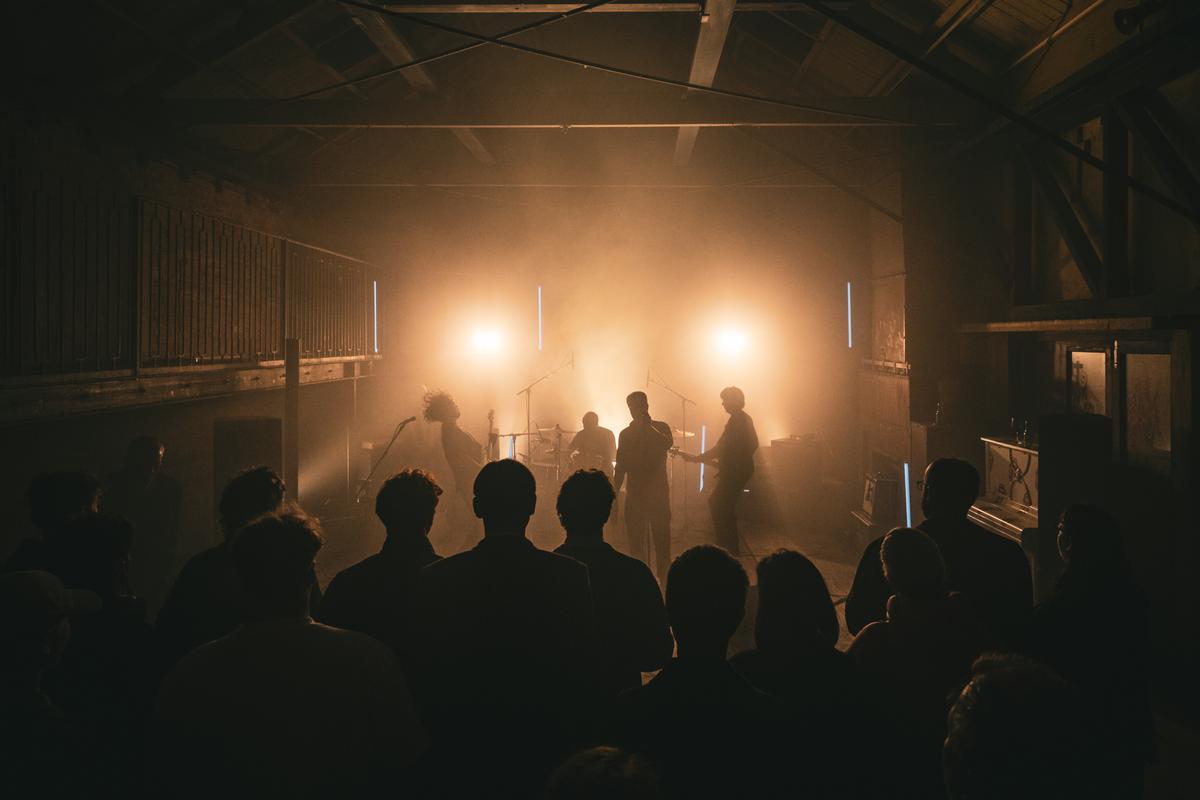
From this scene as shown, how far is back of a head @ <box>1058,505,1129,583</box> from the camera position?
3012 mm

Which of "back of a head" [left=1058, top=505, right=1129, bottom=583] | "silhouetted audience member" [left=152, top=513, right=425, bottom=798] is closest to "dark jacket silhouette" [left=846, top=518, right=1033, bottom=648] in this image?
"back of a head" [left=1058, top=505, right=1129, bottom=583]

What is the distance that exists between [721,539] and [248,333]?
5.43 m

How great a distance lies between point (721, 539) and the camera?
26.0 ft

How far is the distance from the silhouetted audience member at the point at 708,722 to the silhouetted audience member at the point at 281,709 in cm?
61

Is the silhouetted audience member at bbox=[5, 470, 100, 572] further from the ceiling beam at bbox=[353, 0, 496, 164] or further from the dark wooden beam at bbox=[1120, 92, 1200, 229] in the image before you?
the dark wooden beam at bbox=[1120, 92, 1200, 229]

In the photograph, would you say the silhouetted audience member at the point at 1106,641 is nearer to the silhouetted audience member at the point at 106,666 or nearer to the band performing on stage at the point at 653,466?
the silhouetted audience member at the point at 106,666

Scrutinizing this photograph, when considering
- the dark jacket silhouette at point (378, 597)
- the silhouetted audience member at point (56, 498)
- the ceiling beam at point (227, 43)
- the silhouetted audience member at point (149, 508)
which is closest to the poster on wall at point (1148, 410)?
the dark jacket silhouette at point (378, 597)

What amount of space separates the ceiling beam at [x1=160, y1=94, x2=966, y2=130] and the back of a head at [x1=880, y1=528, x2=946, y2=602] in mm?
5462

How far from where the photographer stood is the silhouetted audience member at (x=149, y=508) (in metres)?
4.98

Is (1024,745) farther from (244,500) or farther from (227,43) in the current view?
(227,43)

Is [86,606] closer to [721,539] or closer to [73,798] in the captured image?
[73,798]

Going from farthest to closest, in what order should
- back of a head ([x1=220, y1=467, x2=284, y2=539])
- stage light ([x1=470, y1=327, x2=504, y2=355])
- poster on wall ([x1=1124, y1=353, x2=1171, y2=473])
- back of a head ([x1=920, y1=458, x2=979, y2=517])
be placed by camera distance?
stage light ([x1=470, y1=327, x2=504, y2=355])
poster on wall ([x1=1124, y1=353, x2=1171, y2=473])
back of a head ([x1=920, y1=458, x2=979, y2=517])
back of a head ([x1=220, y1=467, x2=284, y2=539])

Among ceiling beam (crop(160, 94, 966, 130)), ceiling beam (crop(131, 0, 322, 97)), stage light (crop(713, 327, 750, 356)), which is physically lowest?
stage light (crop(713, 327, 750, 356))

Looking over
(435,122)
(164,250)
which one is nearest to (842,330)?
(435,122)
